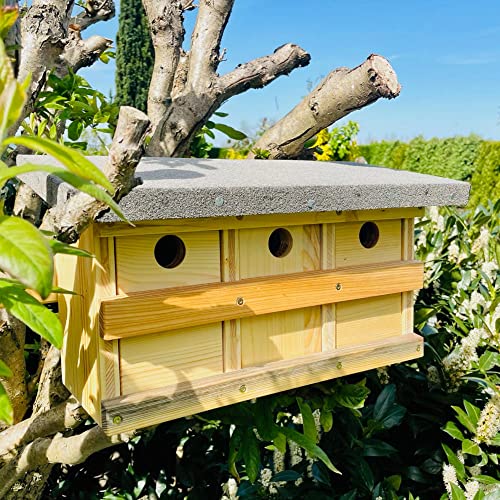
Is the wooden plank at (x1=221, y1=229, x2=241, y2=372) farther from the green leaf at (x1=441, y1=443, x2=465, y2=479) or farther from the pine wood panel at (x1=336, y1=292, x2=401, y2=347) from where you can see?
the green leaf at (x1=441, y1=443, x2=465, y2=479)

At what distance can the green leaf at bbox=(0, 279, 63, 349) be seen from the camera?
69 cm

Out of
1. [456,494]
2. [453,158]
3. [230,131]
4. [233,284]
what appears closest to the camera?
[233,284]

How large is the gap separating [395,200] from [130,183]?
68 centimetres

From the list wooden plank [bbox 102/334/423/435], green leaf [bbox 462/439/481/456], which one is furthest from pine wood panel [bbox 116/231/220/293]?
green leaf [bbox 462/439/481/456]

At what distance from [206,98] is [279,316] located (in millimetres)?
805

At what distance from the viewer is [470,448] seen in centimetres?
172

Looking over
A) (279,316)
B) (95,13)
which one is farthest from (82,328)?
(95,13)

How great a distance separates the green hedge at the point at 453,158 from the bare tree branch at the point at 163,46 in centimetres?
773

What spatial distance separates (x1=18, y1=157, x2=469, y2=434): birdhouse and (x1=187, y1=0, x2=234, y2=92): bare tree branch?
45cm

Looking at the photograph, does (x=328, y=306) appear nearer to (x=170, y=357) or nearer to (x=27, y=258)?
(x=170, y=357)

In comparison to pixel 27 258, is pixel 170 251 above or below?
below

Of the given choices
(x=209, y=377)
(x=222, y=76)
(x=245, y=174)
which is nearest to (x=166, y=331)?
(x=209, y=377)

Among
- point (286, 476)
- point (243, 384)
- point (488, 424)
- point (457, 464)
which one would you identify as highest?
point (243, 384)

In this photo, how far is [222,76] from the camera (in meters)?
1.84
